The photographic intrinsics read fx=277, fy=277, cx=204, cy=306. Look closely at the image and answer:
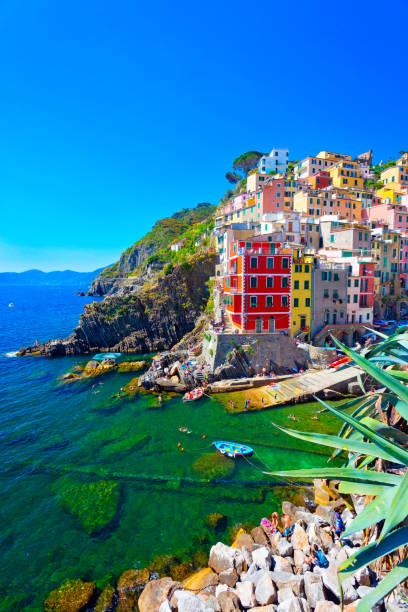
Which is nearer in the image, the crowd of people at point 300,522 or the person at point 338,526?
the crowd of people at point 300,522

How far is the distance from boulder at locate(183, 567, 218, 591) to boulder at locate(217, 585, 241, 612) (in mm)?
852

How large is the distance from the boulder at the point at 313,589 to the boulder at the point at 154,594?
4856 millimetres

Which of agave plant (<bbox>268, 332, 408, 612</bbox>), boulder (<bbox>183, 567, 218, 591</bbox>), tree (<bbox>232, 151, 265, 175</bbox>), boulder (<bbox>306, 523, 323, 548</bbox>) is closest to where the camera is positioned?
agave plant (<bbox>268, 332, 408, 612</bbox>)

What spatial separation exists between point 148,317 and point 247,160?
69.4m

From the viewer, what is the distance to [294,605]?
27.9 feet

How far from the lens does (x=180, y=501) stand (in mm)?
14898

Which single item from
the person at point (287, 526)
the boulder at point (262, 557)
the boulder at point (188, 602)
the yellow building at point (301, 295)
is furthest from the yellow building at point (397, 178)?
the boulder at point (188, 602)

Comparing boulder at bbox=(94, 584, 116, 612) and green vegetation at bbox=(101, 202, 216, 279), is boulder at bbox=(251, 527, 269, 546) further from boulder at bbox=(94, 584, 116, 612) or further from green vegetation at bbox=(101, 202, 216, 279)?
green vegetation at bbox=(101, 202, 216, 279)

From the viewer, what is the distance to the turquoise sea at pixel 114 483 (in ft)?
40.8

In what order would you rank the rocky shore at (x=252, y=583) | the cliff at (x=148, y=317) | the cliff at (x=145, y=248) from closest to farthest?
the rocky shore at (x=252, y=583)
the cliff at (x=148, y=317)
the cliff at (x=145, y=248)

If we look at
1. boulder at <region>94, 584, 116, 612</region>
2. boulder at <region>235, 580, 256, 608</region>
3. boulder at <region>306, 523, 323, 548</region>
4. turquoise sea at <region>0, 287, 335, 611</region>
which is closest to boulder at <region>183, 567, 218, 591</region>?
boulder at <region>235, 580, 256, 608</region>

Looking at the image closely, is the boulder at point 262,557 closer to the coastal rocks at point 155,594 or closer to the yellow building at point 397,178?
the coastal rocks at point 155,594

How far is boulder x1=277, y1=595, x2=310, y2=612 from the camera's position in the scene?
847 cm

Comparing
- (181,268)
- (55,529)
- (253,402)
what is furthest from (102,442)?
(181,268)
